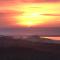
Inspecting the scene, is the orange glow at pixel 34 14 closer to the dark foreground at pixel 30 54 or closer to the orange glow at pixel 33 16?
the orange glow at pixel 33 16

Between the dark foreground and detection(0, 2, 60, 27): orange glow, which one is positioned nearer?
the dark foreground

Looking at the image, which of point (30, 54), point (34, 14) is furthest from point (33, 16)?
point (30, 54)

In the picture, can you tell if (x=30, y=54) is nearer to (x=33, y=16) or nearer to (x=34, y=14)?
(x=33, y=16)

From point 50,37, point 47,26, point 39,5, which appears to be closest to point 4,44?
point 50,37

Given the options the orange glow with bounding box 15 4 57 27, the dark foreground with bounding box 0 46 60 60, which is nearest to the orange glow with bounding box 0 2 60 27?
the orange glow with bounding box 15 4 57 27

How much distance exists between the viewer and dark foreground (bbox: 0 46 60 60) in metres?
4.66

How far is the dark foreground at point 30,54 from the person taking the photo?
4660mm

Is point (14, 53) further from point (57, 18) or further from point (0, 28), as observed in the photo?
point (57, 18)

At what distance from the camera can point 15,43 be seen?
15.4 ft

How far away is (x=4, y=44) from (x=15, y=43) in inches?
7.1

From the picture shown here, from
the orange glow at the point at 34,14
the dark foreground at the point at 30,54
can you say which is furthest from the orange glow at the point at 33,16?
the dark foreground at the point at 30,54

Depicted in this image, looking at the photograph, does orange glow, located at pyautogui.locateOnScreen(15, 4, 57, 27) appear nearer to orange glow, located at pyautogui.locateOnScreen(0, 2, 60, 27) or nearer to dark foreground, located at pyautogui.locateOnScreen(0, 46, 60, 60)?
orange glow, located at pyautogui.locateOnScreen(0, 2, 60, 27)

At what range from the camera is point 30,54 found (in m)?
4.66

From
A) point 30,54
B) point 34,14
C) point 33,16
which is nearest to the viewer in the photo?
point 30,54
